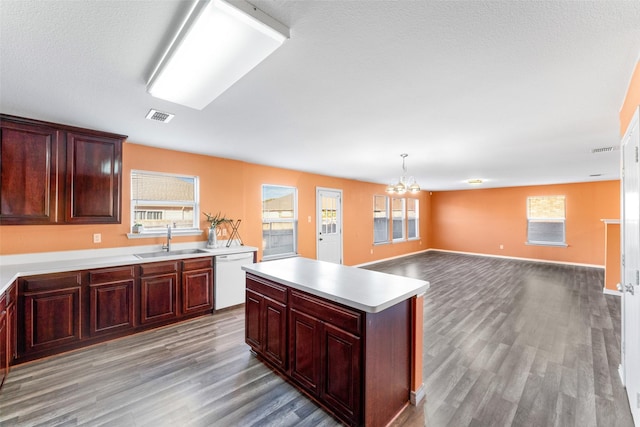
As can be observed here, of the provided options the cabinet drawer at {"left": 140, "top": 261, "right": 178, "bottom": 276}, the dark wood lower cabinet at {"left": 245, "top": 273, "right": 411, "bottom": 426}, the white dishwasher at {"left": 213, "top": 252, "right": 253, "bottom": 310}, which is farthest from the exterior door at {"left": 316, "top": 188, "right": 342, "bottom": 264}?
the dark wood lower cabinet at {"left": 245, "top": 273, "right": 411, "bottom": 426}

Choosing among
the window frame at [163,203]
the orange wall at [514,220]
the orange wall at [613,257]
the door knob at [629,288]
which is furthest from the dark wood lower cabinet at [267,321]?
the orange wall at [514,220]

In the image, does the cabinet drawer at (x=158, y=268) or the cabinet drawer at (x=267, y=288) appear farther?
the cabinet drawer at (x=158, y=268)

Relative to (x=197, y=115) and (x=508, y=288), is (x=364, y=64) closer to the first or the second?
(x=197, y=115)

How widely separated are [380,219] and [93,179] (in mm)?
6599

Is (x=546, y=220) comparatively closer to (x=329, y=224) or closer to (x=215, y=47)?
(x=329, y=224)

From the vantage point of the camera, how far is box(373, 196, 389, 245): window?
7.73 metres

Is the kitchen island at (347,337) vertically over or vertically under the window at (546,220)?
under

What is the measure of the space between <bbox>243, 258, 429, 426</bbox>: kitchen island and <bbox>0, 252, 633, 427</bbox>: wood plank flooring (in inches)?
7.5

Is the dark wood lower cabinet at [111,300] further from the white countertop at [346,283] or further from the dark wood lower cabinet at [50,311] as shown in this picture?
the white countertop at [346,283]

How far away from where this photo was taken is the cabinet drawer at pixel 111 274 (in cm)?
289

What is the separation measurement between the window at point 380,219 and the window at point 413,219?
1.38 metres

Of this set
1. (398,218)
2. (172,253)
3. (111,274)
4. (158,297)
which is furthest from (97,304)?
(398,218)

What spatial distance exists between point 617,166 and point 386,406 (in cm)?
629

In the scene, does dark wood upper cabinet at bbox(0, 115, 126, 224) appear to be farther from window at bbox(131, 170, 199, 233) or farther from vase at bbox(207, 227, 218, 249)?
vase at bbox(207, 227, 218, 249)
